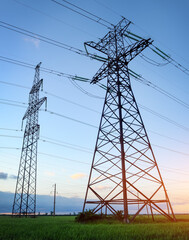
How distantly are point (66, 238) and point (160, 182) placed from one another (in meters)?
9.21

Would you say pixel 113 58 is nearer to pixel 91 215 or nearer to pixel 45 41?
pixel 45 41

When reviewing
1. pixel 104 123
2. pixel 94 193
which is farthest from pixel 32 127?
pixel 94 193

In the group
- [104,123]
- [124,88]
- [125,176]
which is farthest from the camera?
[124,88]

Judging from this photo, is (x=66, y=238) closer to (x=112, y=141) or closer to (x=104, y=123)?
(x=112, y=141)

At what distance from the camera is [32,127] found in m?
30.6

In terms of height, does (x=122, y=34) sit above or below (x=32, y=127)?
above

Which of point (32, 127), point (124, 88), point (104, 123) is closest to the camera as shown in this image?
point (104, 123)

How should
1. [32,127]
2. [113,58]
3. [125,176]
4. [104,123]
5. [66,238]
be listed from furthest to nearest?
[32,127]
[113,58]
[104,123]
[125,176]
[66,238]

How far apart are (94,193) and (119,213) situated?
7.59 feet

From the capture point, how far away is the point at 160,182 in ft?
41.7

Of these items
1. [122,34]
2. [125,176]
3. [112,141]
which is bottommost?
[125,176]

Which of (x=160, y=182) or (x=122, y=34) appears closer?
(x=160, y=182)

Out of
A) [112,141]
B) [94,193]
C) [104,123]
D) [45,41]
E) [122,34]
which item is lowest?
[94,193]

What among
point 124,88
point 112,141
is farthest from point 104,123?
point 124,88
